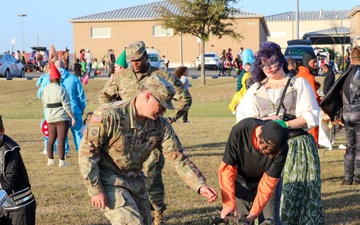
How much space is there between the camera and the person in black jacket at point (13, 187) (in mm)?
6316

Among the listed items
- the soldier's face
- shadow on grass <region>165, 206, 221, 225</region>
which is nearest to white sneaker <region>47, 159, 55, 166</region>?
shadow on grass <region>165, 206, 221, 225</region>

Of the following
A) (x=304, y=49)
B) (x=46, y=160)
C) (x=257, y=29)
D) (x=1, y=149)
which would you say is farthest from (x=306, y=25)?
(x=1, y=149)

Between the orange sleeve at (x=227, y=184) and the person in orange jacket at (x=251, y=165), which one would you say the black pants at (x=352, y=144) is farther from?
the orange sleeve at (x=227, y=184)

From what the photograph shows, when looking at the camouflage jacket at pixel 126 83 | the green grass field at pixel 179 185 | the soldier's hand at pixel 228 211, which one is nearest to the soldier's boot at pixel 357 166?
the green grass field at pixel 179 185

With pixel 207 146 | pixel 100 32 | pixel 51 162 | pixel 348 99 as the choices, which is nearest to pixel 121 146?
pixel 348 99

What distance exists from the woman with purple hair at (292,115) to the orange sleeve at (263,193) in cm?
123

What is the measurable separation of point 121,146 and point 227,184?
0.89m

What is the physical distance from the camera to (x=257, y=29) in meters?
73.8

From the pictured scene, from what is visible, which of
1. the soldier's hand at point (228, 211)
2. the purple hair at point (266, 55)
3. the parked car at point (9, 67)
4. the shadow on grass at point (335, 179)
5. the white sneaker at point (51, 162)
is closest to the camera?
the soldier's hand at point (228, 211)

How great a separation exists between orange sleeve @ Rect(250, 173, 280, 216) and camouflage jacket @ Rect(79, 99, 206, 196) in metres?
0.49

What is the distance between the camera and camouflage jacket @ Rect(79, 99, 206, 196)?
5344mm

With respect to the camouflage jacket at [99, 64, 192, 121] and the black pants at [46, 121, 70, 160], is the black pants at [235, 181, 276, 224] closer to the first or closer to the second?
the camouflage jacket at [99, 64, 192, 121]

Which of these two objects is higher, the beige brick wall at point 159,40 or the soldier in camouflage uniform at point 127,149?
the beige brick wall at point 159,40

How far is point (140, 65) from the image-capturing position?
8250 millimetres
